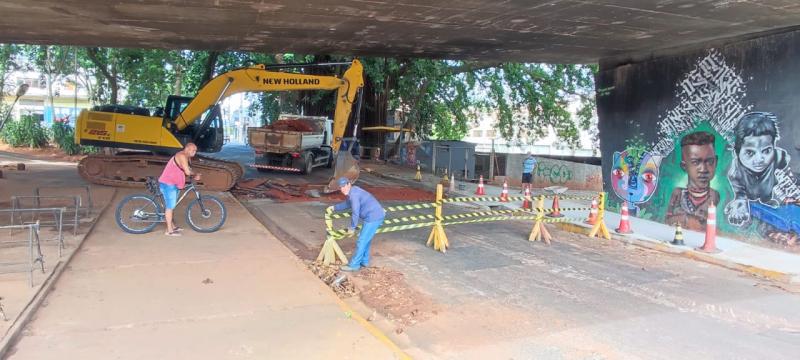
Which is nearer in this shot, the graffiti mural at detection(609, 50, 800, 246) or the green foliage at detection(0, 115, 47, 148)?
the graffiti mural at detection(609, 50, 800, 246)

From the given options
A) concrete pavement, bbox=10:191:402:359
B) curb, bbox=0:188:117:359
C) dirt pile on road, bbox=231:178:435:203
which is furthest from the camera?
dirt pile on road, bbox=231:178:435:203

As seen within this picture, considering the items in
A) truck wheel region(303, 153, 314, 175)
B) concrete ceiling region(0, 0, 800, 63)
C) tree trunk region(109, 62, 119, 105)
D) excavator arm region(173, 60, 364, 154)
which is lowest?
truck wheel region(303, 153, 314, 175)

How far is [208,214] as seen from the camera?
33.0ft

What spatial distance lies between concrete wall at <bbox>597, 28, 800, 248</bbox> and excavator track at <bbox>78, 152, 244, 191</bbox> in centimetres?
1122

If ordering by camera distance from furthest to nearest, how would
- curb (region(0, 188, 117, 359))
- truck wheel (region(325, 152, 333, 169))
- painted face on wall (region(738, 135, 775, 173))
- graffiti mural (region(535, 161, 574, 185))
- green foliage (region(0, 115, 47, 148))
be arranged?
1. green foliage (region(0, 115, 47, 148))
2. graffiti mural (region(535, 161, 574, 185))
3. truck wheel (region(325, 152, 333, 169))
4. painted face on wall (region(738, 135, 775, 173))
5. curb (region(0, 188, 117, 359))

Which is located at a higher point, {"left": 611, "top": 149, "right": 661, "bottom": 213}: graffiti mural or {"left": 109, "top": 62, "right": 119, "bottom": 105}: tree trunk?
{"left": 109, "top": 62, "right": 119, "bottom": 105}: tree trunk

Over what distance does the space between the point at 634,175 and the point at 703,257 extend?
179 inches

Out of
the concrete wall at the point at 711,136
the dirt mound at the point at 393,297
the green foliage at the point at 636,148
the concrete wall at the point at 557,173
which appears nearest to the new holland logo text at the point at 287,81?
the concrete wall at the point at 711,136

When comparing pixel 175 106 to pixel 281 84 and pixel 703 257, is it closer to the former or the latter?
pixel 281 84

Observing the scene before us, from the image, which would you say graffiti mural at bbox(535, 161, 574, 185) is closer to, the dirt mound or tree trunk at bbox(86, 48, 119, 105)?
the dirt mound

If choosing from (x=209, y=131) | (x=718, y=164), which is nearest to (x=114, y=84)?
(x=209, y=131)

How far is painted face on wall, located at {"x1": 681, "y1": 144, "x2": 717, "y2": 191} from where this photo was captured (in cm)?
1187

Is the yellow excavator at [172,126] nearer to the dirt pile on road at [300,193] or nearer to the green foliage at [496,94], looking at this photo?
the dirt pile on road at [300,193]

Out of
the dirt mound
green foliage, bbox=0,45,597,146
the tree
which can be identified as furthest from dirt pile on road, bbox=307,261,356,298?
the tree
